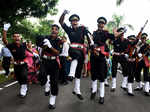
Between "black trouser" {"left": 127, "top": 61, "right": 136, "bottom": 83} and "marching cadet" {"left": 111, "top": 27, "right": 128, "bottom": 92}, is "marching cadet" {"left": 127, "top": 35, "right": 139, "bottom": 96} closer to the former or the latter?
"black trouser" {"left": 127, "top": 61, "right": 136, "bottom": 83}

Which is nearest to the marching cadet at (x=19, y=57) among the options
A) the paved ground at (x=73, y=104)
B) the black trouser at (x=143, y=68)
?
the paved ground at (x=73, y=104)

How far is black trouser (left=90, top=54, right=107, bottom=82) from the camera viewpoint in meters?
5.22

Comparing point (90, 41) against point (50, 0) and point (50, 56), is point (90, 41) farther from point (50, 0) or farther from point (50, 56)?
point (50, 0)

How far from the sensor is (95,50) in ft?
16.7

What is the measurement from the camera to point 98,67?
530 centimetres

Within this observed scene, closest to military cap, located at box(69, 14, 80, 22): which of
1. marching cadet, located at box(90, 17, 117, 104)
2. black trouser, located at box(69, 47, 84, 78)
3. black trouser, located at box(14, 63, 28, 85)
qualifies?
marching cadet, located at box(90, 17, 117, 104)

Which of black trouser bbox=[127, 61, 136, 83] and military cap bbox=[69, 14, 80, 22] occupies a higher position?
military cap bbox=[69, 14, 80, 22]

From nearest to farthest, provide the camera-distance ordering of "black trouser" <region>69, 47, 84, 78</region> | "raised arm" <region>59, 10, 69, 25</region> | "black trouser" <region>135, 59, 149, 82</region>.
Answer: "raised arm" <region>59, 10, 69, 25</region>, "black trouser" <region>69, 47, 84, 78</region>, "black trouser" <region>135, 59, 149, 82</region>

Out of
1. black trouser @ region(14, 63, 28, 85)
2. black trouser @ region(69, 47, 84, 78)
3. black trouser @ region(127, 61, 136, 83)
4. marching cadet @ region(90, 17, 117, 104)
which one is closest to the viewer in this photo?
black trouser @ region(69, 47, 84, 78)

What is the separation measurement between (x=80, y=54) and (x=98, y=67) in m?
0.80

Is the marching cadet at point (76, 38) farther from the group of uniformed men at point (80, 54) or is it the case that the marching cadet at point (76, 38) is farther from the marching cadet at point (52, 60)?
the marching cadet at point (52, 60)

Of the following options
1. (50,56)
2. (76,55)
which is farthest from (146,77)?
(50,56)

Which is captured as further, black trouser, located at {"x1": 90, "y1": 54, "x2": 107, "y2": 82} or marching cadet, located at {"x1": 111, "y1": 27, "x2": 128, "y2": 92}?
marching cadet, located at {"x1": 111, "y1": 27, "x2": 128, "y2": 92}

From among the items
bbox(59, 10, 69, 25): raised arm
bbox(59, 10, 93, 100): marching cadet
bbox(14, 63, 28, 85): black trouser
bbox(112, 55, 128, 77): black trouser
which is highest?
bbox(59, 10, 69, 25): raised arm
